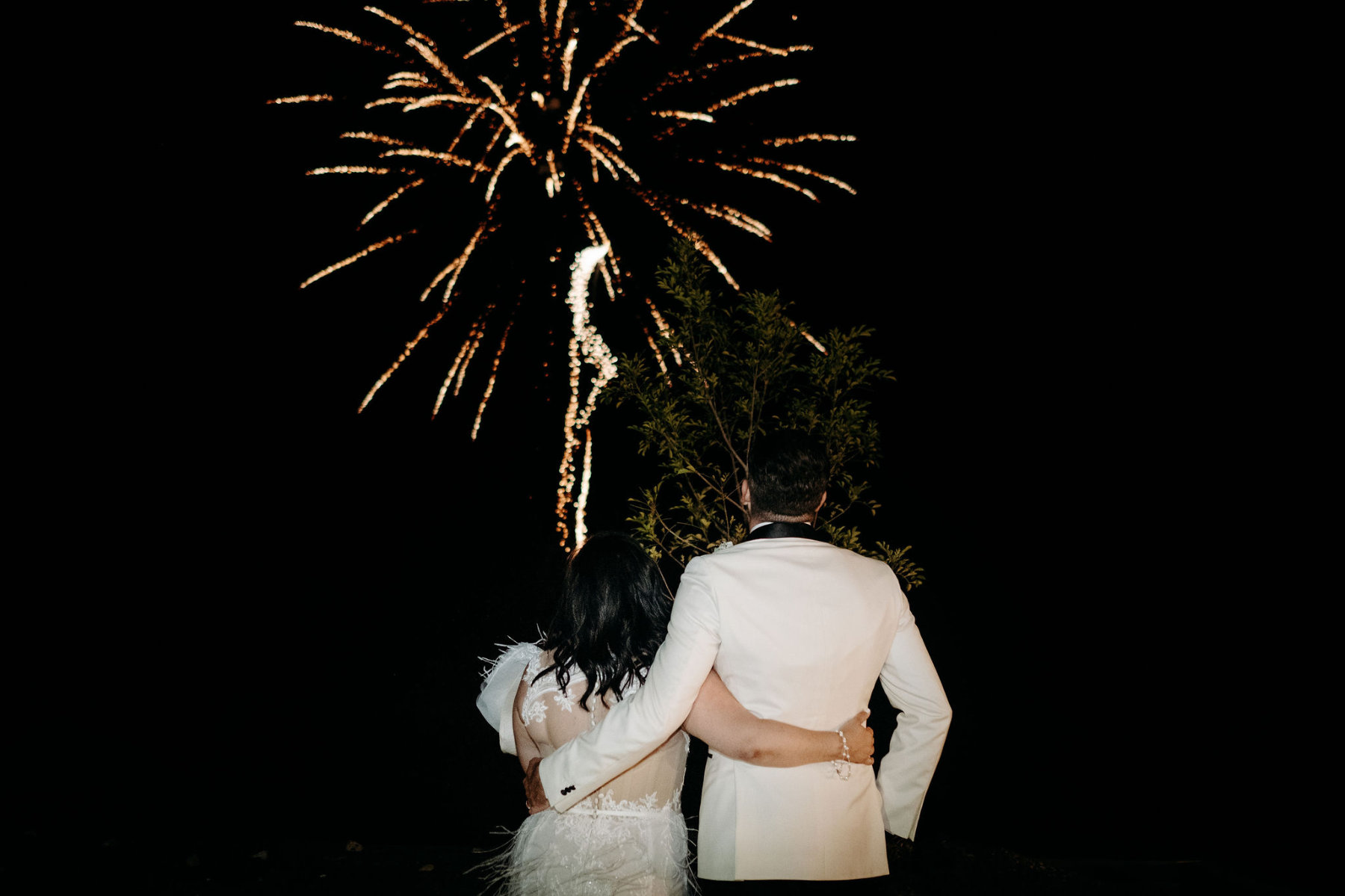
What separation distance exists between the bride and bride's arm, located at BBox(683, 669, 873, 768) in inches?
14.5

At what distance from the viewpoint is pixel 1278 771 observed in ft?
14.6

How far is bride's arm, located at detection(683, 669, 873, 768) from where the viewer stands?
1.46 m

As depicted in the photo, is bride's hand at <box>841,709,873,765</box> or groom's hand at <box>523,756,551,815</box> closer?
bride's hand at <box>841,709,873,765</box>

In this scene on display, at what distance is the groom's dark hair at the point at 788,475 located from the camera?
1.51 m

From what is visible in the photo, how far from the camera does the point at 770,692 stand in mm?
1489

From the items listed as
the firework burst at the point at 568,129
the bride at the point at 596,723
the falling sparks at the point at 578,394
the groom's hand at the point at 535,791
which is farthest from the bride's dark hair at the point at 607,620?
the falling sparks at the point at 578,394

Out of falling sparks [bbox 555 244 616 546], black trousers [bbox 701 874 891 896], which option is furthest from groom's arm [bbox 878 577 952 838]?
falling sparks [bbox 555 244 616 546]

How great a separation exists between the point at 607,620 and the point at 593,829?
1.62ft

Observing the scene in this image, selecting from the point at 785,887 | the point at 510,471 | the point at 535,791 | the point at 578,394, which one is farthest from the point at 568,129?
the point at 785,887

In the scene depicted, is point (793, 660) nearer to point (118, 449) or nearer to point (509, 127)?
point (509, 127)

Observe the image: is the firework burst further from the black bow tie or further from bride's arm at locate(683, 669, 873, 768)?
bride's arm at locate(683, 669, 873, 768)

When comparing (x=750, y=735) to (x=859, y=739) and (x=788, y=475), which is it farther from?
(x=788, y=475)

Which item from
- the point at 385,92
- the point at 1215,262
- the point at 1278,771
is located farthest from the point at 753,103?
the point at 1278,771

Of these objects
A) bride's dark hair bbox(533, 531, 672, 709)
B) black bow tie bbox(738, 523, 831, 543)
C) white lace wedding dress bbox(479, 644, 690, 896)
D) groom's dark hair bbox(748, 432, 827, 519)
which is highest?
groom's dark hair bbox(748, 432, 827, 519)
